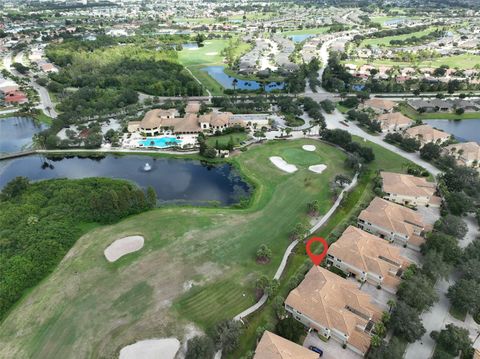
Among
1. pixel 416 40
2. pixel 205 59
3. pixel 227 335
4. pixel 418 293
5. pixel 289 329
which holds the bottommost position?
pixel 227 335

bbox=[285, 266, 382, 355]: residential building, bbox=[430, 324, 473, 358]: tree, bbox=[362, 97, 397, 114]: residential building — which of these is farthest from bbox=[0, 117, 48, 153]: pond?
bbox=[362, 97, 397, 114]: residential building

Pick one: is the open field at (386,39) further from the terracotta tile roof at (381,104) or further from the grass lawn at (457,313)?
the grass lawn at (457,313)

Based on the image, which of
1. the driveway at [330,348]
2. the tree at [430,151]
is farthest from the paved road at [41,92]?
the tree at [430,151]

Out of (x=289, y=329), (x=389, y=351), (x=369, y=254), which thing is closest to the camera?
(x=389, y=351)

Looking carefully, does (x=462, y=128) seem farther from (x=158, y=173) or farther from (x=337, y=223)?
(x=158, y=173)

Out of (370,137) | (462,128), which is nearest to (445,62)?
(462,128)

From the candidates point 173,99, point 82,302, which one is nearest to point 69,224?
point 82,302

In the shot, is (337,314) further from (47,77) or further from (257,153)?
(47,77)

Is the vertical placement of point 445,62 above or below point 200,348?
above
